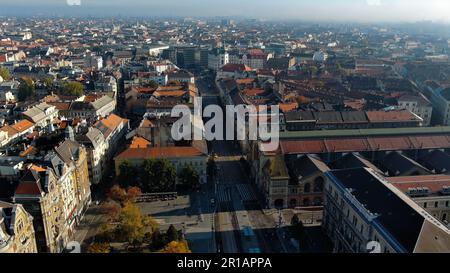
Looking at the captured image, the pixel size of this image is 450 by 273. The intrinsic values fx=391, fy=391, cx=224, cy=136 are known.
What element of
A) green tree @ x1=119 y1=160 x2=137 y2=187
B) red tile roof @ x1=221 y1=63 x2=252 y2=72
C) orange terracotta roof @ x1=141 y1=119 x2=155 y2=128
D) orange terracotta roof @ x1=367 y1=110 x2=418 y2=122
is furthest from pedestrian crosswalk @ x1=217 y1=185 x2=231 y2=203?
red tile roof @ x1=221 y1=63 x2=252 y2=72

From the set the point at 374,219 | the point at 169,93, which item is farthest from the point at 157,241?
the point at 169,93

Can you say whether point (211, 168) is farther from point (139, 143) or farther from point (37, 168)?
point (37, 168)

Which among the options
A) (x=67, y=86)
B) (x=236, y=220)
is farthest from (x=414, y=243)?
(x=67, y=86)

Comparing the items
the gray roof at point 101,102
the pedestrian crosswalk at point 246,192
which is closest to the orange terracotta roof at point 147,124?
the gray roof at point 101,102

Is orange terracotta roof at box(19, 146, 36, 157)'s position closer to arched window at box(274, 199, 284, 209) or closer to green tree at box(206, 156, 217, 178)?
green tree at box(206, 156, 217, 178)

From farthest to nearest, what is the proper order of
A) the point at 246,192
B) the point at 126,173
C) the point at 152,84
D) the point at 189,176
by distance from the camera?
the point at 152,84 → the point at 246,192 → the point at 189,176 → the point at 126,173

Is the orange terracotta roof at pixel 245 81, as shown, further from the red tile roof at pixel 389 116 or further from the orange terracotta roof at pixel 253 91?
the red tile roof at pixel 389 116

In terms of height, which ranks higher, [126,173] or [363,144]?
[363,144]
